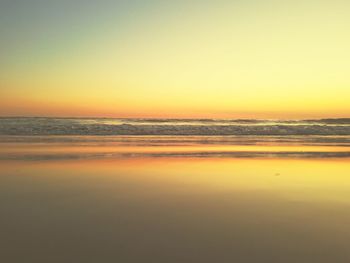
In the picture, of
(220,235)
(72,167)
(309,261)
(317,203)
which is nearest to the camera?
(309,261)

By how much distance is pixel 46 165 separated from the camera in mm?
8633

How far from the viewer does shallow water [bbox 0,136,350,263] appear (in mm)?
3178

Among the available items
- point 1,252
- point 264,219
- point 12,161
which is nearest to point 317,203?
point 264,219

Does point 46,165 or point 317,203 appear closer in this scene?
point 317,203

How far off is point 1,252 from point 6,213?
139cm

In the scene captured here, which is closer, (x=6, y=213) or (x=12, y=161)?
(x=6, y=213)

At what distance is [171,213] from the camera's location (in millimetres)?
4539

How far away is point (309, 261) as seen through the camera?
3.01 meters

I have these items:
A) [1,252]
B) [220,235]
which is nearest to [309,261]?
[220,235]

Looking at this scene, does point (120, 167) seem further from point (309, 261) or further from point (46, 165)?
point (309, 261)

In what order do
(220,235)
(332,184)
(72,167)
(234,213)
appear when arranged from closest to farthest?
1. (220,235)
2. (234,213)
3. (332,184)
4. (72,167)

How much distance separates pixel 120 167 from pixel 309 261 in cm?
616

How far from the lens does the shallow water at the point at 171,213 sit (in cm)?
318

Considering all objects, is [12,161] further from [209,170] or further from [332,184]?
[332,184]
